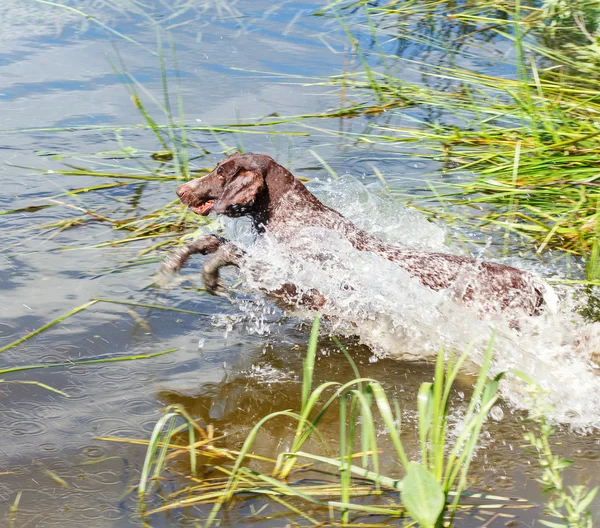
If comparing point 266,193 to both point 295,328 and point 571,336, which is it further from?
point 571,336

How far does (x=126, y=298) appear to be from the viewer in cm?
530

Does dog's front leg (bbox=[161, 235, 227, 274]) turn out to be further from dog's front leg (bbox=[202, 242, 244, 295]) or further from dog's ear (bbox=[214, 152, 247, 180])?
dog's ear (bbox=[214, 152, 247, 180])

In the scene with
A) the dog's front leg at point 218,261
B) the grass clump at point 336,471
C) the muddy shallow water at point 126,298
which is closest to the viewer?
the grass clump at point 336,471

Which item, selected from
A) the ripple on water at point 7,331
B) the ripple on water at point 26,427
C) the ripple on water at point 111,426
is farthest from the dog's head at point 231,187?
the ripple on water at point 26,427

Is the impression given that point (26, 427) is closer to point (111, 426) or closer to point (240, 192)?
point (111, 426)

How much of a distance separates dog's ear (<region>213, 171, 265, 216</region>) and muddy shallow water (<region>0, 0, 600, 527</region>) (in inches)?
25.5

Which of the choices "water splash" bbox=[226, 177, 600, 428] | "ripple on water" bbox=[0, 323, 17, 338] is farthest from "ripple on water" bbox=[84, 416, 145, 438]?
"water splash" bbox=[226, 177, 600, 428]

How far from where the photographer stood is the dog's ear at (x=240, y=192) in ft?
16.6

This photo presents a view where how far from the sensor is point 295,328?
5.25 metres

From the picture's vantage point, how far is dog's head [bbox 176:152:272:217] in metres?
5.08

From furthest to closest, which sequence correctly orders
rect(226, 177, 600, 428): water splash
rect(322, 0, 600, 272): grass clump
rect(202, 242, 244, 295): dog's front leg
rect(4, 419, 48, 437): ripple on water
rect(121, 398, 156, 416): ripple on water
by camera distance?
rect(322, 0, 600, 272): grass clump, rect(202, 242, 244, 295): dog's front leg, rect(226, 177, 600, 428): water splash, rect(121, 398, 156, 416): ripple on water, rect(4, 419, 48, 437): ripple on water

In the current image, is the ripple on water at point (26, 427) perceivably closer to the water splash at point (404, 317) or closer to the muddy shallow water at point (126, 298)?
the muddy shallow water at point (126, 298)

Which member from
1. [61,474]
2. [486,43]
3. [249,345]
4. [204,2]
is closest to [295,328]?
[249,345]

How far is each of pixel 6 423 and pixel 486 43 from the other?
736 centimetres
